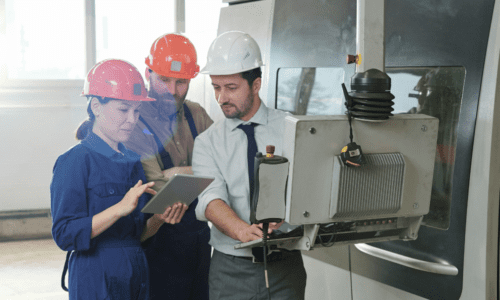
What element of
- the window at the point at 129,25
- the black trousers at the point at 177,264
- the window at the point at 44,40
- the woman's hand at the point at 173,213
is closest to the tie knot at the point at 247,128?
the woman's hand at the point at 173,213

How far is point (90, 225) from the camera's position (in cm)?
177

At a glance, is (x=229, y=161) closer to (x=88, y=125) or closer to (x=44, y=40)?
(x=88, y=125)

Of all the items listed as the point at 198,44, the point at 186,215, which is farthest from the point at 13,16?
the point at 186,215

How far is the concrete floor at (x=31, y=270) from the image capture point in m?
4.14

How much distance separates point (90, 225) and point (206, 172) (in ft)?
1.50

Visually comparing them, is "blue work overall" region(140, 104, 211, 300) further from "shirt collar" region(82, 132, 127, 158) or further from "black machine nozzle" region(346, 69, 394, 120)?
"black machine nozzle" region(346, 69, 394, 120)

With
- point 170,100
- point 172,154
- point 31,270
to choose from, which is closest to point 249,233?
point 172,154

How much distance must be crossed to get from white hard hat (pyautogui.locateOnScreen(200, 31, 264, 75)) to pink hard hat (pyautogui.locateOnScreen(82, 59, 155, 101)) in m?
0.29

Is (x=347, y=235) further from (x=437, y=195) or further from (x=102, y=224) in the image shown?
(x=102, y=224)

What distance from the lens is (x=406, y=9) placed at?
73.7 inches

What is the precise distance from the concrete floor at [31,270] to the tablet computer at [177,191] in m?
2.59

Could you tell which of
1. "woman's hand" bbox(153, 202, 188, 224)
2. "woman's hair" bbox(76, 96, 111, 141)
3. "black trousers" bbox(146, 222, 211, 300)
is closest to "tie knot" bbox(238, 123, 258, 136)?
"woman's hand" bbox(153, 202, 188, 224)

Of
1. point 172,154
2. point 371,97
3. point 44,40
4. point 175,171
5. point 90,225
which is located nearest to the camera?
point 371,97

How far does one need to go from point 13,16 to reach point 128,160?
424cm
